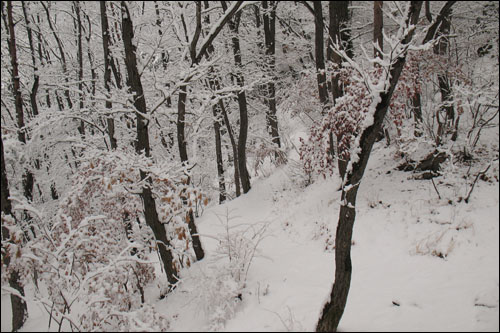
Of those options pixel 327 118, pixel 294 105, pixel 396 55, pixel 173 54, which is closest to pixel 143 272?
pixel 327 118

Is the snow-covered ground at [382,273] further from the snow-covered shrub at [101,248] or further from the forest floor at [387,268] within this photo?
the snow-covered shrub at [101,248]

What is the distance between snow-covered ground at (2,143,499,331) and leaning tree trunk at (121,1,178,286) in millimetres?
844

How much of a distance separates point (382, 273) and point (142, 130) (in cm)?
530

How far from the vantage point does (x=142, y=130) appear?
618cm

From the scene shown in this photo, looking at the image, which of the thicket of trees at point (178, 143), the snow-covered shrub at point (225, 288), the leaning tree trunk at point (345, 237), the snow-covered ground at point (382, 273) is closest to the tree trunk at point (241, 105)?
the thicket of trees at point (178, 143)

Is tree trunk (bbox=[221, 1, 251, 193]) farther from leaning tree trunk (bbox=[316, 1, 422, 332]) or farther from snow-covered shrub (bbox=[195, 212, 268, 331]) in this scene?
leaning tree trunk (bbox=[316, 1, 422, 332])

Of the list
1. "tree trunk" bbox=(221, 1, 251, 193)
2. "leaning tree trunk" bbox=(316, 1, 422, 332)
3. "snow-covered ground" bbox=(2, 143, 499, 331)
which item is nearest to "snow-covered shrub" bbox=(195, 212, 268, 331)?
"snow-covered ground" bbox=(2, 143, 499, 331)

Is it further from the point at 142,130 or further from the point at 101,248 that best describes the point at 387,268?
the point at 142,130

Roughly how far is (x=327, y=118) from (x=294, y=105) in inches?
173

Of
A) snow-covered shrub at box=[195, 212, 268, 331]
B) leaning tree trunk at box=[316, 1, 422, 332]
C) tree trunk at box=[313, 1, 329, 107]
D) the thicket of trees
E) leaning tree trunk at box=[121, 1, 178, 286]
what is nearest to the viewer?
leaning tree trunk at box=[316, 1, 422, 332]

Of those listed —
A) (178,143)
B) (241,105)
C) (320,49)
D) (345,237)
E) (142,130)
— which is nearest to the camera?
(345,237)

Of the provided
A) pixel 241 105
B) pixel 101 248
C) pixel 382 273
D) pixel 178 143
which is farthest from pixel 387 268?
pixel 241 105

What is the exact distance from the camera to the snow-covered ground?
367 cm

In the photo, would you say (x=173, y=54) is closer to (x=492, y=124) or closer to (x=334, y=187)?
(x=334, y=187)
